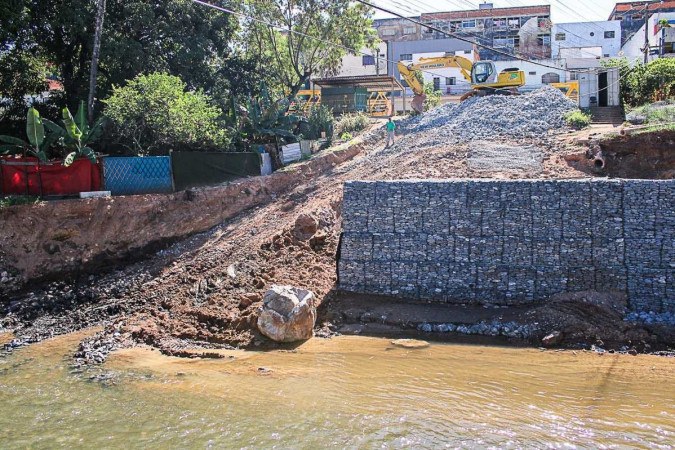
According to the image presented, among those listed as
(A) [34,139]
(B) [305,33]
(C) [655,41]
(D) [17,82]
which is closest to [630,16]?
(C) [655,41]

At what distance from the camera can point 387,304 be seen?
511 inches

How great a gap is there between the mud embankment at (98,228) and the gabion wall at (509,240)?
6664 mm

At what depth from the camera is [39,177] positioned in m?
17.4

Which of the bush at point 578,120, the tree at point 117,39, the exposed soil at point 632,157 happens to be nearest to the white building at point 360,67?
the tree at point 117,39

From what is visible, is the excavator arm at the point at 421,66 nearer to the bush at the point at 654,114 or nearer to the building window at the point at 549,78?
the bush at the point at 654,114

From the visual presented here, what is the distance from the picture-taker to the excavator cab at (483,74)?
90.5 feet

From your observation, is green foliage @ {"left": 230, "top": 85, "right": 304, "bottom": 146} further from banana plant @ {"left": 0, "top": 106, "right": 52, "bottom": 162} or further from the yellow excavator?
the yellow excavator

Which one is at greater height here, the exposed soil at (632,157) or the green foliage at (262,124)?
the green foliage at (262,124)

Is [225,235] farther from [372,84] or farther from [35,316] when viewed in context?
[372,84]

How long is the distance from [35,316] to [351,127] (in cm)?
1641

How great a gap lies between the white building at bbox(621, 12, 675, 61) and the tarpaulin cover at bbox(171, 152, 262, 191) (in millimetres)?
23068

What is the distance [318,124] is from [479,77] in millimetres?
8384

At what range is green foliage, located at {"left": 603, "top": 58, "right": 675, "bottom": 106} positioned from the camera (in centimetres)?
2269

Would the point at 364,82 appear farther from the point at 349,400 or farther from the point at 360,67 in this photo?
the point at 349,400
